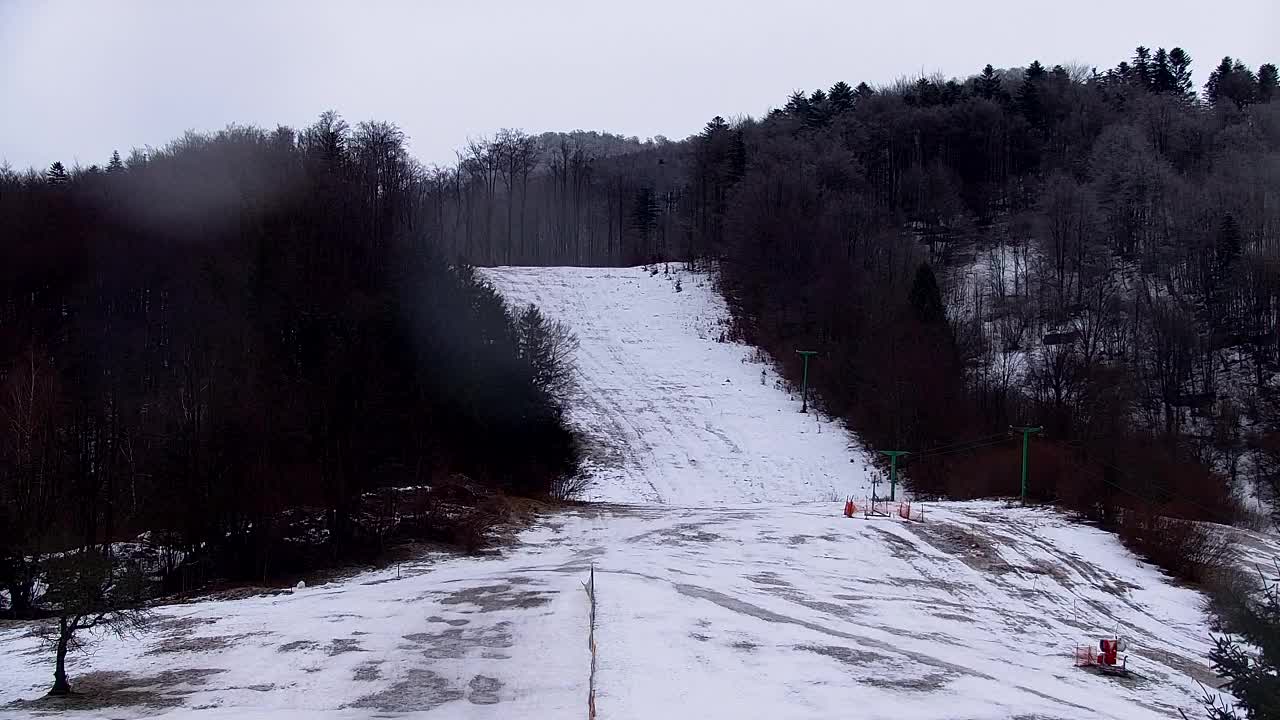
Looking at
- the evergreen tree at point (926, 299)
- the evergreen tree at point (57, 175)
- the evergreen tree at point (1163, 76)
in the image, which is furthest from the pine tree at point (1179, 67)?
the evergreen tree at point (57, 175)

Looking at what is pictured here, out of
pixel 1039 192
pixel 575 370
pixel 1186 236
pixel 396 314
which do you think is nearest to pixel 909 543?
pixel 396 314

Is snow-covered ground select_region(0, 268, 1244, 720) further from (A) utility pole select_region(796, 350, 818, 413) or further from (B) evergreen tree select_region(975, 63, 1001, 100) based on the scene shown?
(B) evergreen tree select_region(975, 63, 1001, 100)

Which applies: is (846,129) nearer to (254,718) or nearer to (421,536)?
(421,536)

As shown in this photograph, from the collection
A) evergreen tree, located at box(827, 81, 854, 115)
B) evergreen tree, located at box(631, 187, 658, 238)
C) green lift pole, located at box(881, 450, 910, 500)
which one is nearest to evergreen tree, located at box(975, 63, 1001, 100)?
evergreen tree, located at box(827, 81, 854, 115)

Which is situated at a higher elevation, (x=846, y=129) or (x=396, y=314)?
(x=846, y=129)

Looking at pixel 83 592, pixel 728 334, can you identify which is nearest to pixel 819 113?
pixel 728 334
